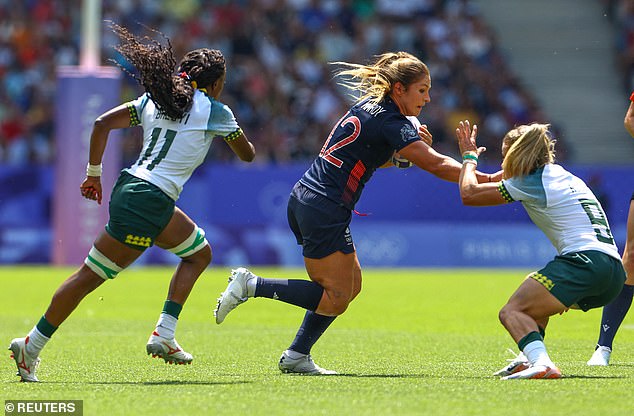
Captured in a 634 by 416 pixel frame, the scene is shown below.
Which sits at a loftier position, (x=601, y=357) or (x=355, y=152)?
(x=355, y=152)

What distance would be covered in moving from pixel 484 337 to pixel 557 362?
2298 millimetres

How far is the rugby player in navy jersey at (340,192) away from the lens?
758 cm

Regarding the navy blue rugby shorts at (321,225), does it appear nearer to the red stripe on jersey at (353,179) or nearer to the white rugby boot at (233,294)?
the red stripe on jersey at (353,179)

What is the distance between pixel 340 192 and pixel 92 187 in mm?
1603

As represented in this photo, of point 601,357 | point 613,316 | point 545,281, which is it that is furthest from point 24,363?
point 613,316

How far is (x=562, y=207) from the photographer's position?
732 cm

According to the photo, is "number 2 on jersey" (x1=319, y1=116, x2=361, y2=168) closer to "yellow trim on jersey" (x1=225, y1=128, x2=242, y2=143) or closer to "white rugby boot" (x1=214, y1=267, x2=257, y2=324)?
"yellow trim on jersey" (x1=225, y1=128, x2=242, y2=143)

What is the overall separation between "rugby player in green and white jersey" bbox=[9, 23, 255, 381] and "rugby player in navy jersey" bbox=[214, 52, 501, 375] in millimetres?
484

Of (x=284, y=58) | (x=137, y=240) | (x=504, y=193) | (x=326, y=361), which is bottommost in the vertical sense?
(x=284, y=58)

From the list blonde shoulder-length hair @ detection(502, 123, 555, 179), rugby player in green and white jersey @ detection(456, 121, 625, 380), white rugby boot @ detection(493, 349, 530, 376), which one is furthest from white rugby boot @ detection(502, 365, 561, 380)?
blonde shoulder-length hair @ detection(502, 123, 555, 179)

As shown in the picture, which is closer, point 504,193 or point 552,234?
point 504,193

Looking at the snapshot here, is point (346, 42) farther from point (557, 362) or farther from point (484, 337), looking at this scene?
point (557, 362)

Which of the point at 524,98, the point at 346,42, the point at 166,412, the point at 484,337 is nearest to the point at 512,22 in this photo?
the point at 524,98

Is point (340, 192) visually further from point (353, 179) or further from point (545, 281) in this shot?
point (545, 281)
